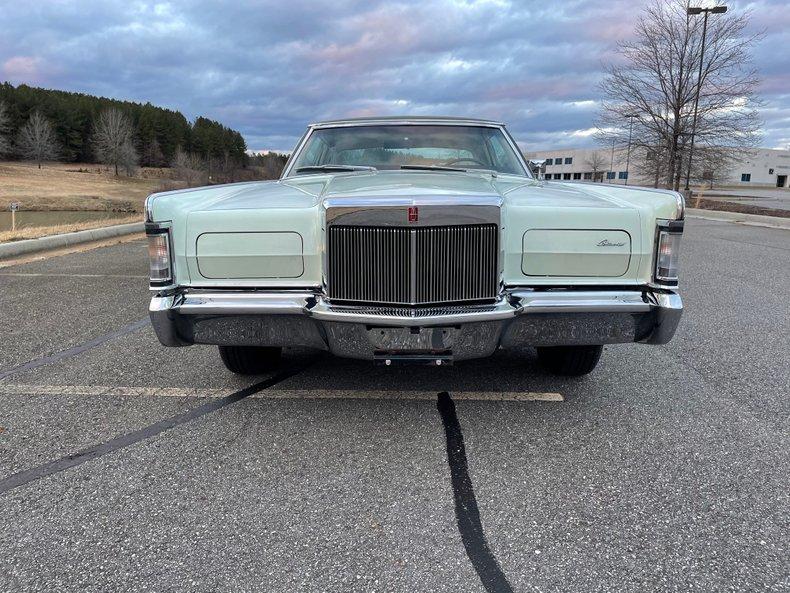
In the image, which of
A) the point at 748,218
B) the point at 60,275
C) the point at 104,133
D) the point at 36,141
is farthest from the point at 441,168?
the point at 36,141

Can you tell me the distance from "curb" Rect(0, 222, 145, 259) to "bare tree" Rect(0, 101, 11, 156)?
7847 centimetres

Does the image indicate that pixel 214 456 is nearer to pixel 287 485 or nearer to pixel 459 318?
pixel 287 485

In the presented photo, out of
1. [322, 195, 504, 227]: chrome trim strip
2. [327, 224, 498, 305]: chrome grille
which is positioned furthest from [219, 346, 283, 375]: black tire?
[322, 195, 504, 227]: chrome trim strip

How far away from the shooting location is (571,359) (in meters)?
3.78

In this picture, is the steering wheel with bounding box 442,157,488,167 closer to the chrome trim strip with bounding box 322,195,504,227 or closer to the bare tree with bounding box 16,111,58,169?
the chrome trim strip with bounding box 322,195,504,227

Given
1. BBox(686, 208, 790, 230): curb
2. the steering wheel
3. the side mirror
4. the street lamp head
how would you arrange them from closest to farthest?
1. the steering wheel
2. the side mirror
3. BBox(686, 208, 790, 230): curb
4. the street lamp head

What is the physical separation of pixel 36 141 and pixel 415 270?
104506 millimetres

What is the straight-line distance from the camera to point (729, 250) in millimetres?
11008

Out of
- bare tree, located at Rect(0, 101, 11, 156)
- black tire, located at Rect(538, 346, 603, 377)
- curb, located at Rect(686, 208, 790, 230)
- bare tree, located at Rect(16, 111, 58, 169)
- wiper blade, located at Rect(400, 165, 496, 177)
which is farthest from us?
bare tree, located at Rect(16, 111, 58, 169)

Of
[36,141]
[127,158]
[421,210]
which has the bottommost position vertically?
[421,210]

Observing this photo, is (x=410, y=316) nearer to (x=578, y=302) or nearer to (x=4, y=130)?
(x=578, y=302)

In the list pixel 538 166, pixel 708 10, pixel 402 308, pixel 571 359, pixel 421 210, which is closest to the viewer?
pixel 421 210

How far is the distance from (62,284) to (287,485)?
626cm

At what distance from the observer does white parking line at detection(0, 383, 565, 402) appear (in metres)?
3.55
